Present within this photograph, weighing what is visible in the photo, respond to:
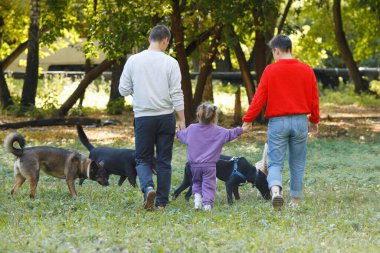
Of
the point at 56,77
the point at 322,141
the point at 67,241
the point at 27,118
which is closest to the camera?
the point at 67,241

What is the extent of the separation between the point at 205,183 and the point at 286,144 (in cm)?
102

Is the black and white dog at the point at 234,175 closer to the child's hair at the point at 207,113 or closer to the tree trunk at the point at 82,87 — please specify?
the child's hair at the point at 207,113

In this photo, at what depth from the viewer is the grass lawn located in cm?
716

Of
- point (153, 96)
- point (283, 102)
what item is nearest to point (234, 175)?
point (283, 102)

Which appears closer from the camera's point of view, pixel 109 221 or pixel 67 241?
pixel 67 241

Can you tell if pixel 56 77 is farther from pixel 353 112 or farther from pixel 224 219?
pixel 224 219

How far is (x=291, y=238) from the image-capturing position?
24.7 feet

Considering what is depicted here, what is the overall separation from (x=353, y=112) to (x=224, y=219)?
899 inches

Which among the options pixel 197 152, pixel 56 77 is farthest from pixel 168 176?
pixel 56 77

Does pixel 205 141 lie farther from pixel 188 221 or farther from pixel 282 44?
pixel 188 221

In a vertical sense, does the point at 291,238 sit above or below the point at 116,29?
below

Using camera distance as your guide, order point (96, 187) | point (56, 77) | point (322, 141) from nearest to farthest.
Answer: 1. point (96, 187)
2. point (322, 141)
3. point (56, 77)

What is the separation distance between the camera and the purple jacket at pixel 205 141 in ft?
32.2

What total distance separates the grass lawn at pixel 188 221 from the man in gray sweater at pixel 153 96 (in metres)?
0.65
